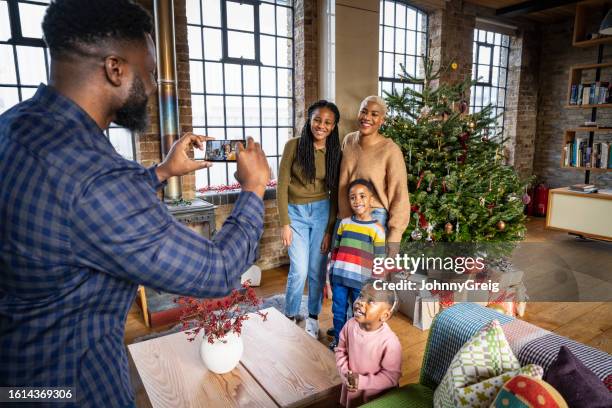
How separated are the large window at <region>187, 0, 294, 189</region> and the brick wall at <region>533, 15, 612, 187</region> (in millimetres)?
4717

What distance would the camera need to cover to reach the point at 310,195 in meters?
2.63

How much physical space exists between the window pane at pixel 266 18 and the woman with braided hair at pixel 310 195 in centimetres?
191

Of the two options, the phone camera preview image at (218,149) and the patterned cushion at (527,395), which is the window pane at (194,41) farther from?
the patterned cushion at (527,395)

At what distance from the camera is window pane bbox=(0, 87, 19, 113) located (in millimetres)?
3024

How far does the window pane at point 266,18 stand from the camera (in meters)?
4.08

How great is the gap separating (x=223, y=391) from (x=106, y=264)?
3.40 ft

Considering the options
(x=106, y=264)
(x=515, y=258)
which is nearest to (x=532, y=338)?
(x=106, y=264)

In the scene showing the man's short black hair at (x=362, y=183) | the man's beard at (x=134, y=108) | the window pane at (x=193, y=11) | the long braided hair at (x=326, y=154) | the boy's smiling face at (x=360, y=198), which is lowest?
the boy's smiling face at (x=360, y=198)

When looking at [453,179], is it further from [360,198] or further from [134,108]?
[134,108]

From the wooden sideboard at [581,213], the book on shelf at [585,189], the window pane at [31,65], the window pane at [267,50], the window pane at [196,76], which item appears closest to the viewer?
the window pane at [31,65]

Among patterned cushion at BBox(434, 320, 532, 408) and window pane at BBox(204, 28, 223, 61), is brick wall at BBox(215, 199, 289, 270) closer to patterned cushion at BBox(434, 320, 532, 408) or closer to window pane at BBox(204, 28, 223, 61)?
window pane at BBox(204, 28, 223, 61)

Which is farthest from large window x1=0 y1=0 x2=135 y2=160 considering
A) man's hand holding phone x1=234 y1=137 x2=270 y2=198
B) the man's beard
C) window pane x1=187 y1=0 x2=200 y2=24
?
man's hand holding phone x1=234 y1=137 x2=270 y2=198

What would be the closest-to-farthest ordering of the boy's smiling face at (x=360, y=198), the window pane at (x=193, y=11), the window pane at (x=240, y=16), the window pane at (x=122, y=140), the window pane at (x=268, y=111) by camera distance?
the boy's smiling face at (x=360, y=198), the window pane at (x=122, y=140), the window pane at (x=193, y=11), the window pane at (x=240, y=16), the window pane at (x=268, y=111)

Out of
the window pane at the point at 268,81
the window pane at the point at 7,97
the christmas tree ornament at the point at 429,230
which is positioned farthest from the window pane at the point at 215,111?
the christmas tree ornament at the point at 429,230
